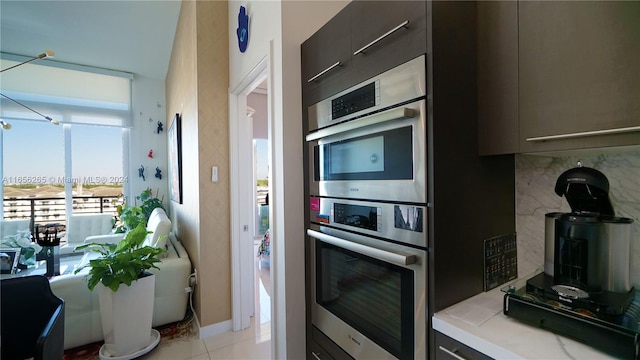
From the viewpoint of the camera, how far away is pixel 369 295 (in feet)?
3.75

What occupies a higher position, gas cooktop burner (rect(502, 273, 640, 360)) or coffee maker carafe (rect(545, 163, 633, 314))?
coffee maker carafe (rect(545, 163, 633, 314))

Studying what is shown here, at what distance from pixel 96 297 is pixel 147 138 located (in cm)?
327

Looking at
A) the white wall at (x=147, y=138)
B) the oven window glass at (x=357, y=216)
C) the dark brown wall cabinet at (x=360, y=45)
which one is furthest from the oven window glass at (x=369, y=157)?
the white wall at (x=147, y=138)

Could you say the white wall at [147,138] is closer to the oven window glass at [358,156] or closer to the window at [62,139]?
the window at [62,139]

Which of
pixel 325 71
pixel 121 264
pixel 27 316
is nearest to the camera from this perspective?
pixel 325 71

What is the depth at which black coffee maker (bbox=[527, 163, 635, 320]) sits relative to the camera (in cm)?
87

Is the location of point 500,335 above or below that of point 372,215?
below

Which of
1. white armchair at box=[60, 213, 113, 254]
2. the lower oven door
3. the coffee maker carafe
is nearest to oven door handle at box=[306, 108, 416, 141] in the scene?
the lower oven door

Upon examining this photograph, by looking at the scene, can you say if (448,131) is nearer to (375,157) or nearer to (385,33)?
(375,157)

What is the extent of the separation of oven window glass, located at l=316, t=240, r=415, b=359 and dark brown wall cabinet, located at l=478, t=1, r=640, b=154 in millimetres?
612

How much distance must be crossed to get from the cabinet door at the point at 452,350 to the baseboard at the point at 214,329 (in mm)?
2051

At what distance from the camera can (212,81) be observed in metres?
2.33

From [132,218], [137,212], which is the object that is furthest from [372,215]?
[137,212]

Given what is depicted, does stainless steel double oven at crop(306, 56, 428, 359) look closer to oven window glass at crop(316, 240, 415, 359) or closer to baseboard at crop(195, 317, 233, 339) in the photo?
oven window glass at crop(316, 240, 415, 359)
